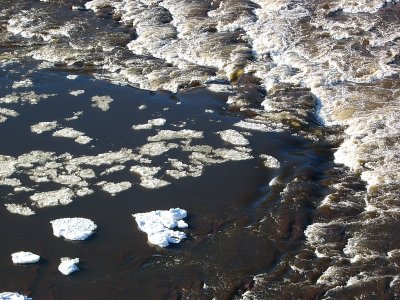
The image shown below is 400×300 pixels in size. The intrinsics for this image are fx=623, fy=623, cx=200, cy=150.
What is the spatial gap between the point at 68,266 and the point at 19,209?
8.98 feet

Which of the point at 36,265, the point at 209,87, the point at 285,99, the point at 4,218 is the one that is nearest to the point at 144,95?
the point at 209,87

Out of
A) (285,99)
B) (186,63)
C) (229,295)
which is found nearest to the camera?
(229,295)

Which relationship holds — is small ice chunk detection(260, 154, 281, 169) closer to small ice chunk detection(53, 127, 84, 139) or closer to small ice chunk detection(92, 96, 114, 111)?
small ice chunk detection(53, 127, 84, 139)

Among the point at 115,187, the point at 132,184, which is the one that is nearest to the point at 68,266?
the point at 115,187

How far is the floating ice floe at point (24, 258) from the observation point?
12695 mm

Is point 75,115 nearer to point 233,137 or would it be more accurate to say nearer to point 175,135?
point 175,135

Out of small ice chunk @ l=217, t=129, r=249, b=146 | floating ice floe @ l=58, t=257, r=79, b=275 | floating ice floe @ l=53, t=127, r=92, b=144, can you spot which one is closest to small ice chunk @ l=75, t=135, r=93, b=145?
floating ice floe @ l=53, t=127, r=92, b=144

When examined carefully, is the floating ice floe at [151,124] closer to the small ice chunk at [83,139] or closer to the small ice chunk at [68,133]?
the small ice chunk at [83,139]

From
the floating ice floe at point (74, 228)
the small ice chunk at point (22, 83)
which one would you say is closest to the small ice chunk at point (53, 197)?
the floating ice floe at point (74, 228)

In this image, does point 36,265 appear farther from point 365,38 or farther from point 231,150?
point 365,38

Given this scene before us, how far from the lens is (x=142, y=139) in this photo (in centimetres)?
1797

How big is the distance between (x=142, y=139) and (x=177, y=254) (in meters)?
5.59

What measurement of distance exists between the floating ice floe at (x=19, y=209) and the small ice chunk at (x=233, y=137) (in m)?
6.12

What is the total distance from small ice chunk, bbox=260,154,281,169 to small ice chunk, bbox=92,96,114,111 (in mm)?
5736
